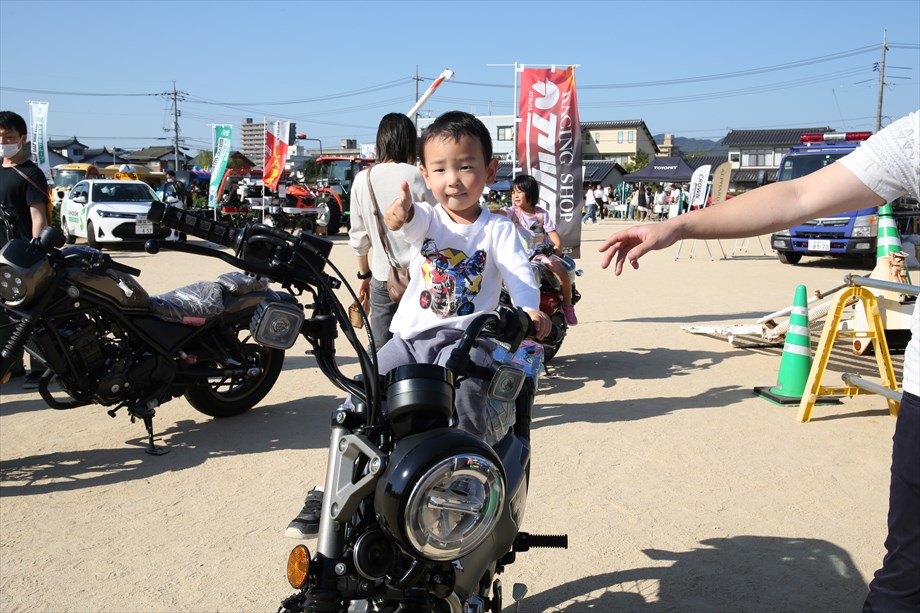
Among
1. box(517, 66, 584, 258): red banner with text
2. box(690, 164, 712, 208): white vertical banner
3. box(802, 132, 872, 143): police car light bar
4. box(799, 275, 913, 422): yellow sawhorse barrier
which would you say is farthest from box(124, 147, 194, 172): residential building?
box(799, 275, 913, 422): yellow sawhorse barrier

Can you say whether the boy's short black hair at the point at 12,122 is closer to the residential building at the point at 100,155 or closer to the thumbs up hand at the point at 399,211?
the thumbs up hand at the point at 399,211

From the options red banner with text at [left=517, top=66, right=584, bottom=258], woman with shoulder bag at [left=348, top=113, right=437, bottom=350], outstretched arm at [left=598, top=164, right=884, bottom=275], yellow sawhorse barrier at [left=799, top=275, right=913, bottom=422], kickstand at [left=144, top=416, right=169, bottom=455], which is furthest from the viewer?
red banner with text at [left=517, top=66, right=584, bottom=258]

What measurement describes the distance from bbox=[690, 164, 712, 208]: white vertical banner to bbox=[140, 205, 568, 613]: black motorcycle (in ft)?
61.2

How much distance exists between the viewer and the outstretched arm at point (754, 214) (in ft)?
6.88

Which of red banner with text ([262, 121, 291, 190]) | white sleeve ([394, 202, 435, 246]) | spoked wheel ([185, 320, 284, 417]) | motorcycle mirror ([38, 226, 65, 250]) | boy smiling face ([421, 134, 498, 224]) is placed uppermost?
red banner with text ([262, 121, 291, 190])

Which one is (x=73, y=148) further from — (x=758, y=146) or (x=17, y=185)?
(x=17, y=185)

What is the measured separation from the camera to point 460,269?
286cm

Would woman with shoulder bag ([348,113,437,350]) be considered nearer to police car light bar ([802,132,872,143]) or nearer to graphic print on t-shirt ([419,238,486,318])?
graphic print on t-shirt ([419,238,486,318])

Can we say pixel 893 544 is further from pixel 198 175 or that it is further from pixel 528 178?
pixel 198 175

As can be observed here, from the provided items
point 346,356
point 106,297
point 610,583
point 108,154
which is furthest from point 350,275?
point 108,154

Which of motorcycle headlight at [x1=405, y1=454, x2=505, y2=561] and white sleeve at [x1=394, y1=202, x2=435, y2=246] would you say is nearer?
motorcycle headlight at [x1=405, y1=454, x2=505, y2=561]

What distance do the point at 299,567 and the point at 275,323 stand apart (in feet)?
1.97

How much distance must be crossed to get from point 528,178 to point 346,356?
2.47 metres

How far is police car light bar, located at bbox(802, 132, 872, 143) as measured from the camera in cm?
1705
